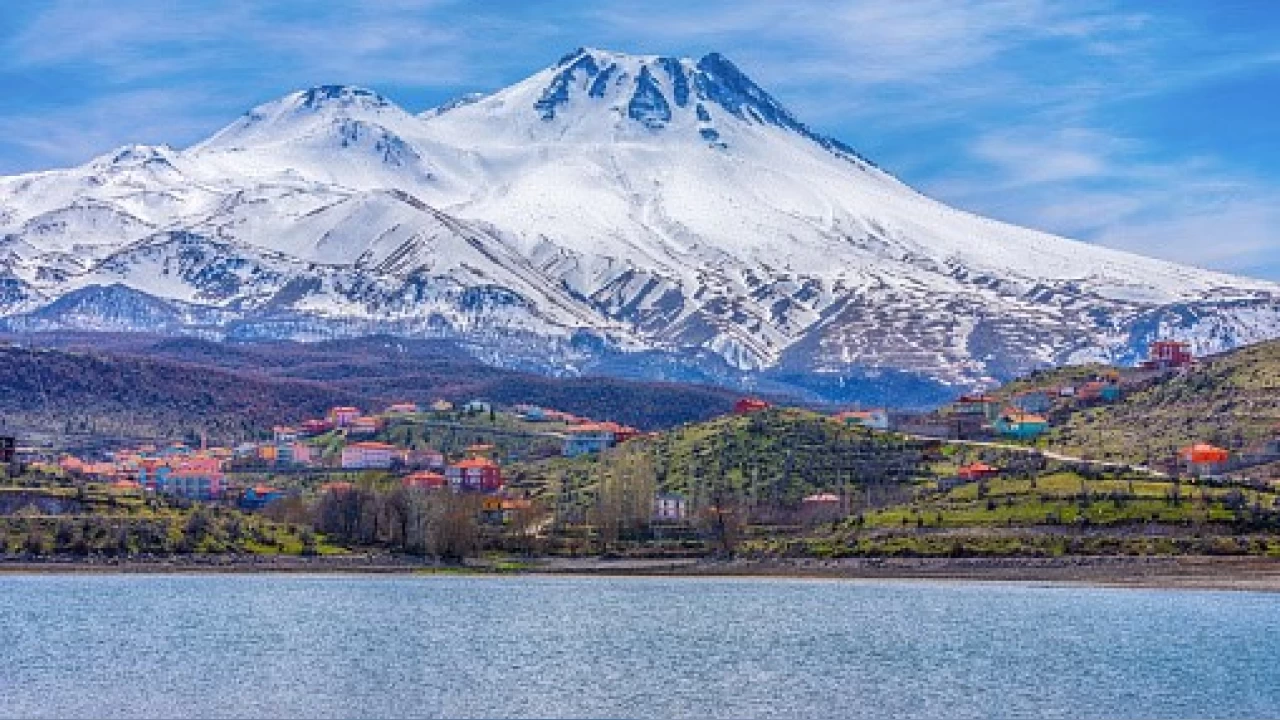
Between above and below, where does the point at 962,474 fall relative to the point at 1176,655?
above

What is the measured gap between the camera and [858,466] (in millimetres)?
144625

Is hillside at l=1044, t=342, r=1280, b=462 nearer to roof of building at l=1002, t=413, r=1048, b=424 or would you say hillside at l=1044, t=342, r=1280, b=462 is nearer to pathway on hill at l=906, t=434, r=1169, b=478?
roof of building at l=1002, t=413, r=1048, b=424

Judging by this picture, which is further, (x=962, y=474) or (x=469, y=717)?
(x=962, y=474)

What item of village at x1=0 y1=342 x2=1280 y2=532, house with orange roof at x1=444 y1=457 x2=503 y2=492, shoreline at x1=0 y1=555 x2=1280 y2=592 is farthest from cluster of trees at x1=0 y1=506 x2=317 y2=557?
→ house with orange roof at x1=444 y1=457 x2=503 y2=492

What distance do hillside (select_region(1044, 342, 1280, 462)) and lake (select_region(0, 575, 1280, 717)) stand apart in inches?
1590

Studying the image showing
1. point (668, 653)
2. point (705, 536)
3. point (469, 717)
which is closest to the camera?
point (469, 717)

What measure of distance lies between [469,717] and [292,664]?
47.7ft

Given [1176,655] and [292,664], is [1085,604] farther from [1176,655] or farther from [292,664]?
[292,664]

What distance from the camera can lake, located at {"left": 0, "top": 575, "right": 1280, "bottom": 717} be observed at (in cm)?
5700

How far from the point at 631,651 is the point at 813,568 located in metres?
46.5

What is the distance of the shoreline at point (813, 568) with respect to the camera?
4144 inches

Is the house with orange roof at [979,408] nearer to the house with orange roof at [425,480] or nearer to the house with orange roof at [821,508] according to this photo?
the house with orange roof at [821,508]

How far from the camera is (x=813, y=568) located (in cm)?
11800

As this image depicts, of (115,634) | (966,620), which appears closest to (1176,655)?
(966,620)
